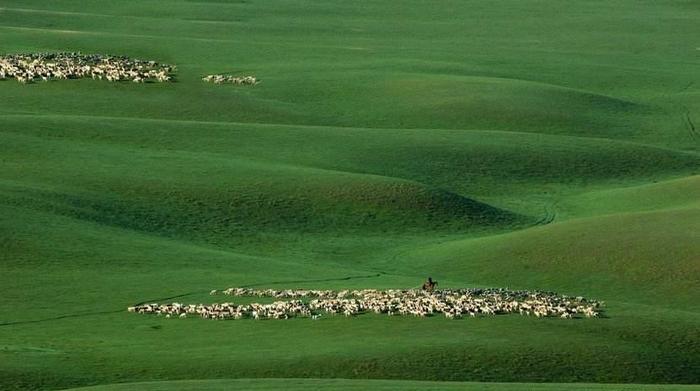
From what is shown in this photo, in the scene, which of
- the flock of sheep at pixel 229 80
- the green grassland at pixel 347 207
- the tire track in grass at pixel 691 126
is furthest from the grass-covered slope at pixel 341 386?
the flock of sheep at pixel 229 80

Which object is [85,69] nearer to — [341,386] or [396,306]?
[396,306]

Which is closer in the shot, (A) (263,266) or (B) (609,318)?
(B) (609,318)

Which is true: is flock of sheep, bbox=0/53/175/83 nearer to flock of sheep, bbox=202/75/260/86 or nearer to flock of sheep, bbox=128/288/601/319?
flock of sheep, bbox=202/75/260/86

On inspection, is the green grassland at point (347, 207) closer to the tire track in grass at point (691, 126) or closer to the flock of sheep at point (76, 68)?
the tire track in grass at point (691, 126)

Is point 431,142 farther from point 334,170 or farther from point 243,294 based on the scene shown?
point 243,294

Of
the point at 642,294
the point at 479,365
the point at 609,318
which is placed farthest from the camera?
the point at 642,294

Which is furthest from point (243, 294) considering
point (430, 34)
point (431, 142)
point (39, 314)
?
point (430, 34)
